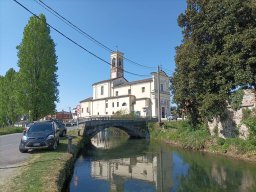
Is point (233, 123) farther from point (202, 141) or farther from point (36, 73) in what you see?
point (36, 73)

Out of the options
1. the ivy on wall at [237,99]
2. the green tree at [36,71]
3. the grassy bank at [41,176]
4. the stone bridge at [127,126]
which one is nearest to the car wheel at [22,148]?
the grassy bank at [41,176]

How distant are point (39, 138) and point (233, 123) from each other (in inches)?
688

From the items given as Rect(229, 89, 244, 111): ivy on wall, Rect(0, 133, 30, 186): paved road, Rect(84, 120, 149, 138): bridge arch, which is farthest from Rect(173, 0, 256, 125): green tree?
Rect(0, 133, 30, 186): paved road

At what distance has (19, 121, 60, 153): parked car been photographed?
1656 centimetres

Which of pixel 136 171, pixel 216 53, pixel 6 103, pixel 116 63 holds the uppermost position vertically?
pixel 116 63

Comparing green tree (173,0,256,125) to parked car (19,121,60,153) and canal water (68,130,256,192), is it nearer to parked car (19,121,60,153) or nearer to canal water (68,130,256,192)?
canal water (68,130,256,192)

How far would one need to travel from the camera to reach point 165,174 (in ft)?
55.6

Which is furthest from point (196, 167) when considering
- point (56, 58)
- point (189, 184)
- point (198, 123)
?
point (56, 58)

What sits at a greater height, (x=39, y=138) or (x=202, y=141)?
(x=39, y=138)

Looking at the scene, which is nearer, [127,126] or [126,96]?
[127,126]

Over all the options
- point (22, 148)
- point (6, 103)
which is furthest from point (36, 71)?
point (22, 148)

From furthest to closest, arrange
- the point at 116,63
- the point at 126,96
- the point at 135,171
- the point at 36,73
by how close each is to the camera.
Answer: the point at 116,63
the point at 126,96
the point at 36,73
the point at 135,171

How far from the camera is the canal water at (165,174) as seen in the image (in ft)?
45.3

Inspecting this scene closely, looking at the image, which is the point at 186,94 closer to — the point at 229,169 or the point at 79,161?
the point at 229,169
